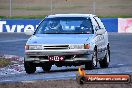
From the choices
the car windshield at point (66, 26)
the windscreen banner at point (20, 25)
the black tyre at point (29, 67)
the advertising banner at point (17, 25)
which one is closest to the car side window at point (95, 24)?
the car windshield at point (66, 26)

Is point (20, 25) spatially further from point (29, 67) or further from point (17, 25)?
point (29, 67)

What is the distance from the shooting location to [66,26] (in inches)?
709

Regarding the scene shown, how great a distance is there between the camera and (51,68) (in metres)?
19.1

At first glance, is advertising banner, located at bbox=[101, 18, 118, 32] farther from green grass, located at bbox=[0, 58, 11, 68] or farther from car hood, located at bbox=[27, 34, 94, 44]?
car hood, located at bbox=[27, 34, 94, 44]

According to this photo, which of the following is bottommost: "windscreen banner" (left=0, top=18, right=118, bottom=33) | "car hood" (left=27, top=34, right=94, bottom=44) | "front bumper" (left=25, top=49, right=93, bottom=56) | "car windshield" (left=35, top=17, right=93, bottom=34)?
"windscreen banner" (left=0, top=18, right=118, bottom=33)

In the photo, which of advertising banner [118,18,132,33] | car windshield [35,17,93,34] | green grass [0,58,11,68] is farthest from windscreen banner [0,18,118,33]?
car windshield [35,17,93,34]

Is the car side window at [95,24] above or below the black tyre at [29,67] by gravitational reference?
above

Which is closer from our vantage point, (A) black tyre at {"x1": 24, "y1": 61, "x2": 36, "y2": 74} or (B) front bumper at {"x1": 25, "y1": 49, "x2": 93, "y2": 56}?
(B) front bumper at {"x1": 25, "y1": 49, "x2": 93, "y2": 56}

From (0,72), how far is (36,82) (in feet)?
13.0

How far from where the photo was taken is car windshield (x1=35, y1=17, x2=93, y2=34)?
58.4 ft

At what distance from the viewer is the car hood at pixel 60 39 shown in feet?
54.6

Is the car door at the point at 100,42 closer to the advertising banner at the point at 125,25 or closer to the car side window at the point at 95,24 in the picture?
the car side window at the point at 95,24

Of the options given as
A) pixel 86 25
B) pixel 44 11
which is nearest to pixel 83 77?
pixel 86 25

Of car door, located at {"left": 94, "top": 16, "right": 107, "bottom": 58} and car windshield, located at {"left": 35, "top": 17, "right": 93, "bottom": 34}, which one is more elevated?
car windshield, located at {"left": 35, "top": 17, "right": 93, "bottom": 34}
